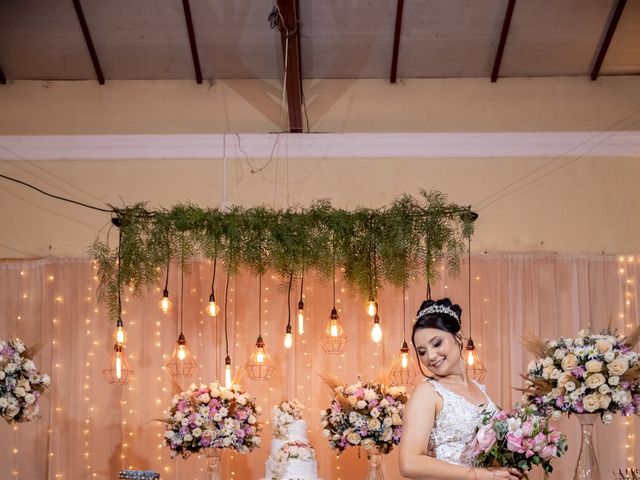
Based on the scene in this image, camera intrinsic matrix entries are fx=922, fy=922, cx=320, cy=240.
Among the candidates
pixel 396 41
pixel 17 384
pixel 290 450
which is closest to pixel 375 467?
pixel 290 450

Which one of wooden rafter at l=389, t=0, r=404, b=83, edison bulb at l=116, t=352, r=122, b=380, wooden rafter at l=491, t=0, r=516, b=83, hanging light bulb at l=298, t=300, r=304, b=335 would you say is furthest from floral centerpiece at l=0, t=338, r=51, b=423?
wooden rafter at l=491, t=0, r=516, b=83

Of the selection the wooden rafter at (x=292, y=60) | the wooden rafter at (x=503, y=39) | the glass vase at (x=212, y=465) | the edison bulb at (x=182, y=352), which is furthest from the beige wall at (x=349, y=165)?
the glass vase at (x=212, y=465)

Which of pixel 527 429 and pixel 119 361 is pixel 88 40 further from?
pixel 527 429

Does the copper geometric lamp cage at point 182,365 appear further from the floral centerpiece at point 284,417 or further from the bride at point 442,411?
the bride at point 442,411

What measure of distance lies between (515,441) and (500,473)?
0.17 meters

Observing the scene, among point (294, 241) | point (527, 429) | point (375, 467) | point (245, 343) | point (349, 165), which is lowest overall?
point (375, 467)

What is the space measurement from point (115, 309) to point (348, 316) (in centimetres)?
217

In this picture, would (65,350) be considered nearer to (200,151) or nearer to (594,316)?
(200,151)

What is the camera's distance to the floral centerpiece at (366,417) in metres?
6.78

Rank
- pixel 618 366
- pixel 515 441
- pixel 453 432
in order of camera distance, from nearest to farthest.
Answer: pixel 515 441, pixel 453 432, pixel 618 366

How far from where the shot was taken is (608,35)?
843 centimetres

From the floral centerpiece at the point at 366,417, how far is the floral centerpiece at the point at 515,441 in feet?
8.88

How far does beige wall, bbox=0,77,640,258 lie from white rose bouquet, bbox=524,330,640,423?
3.39 m

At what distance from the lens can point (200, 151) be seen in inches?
345
